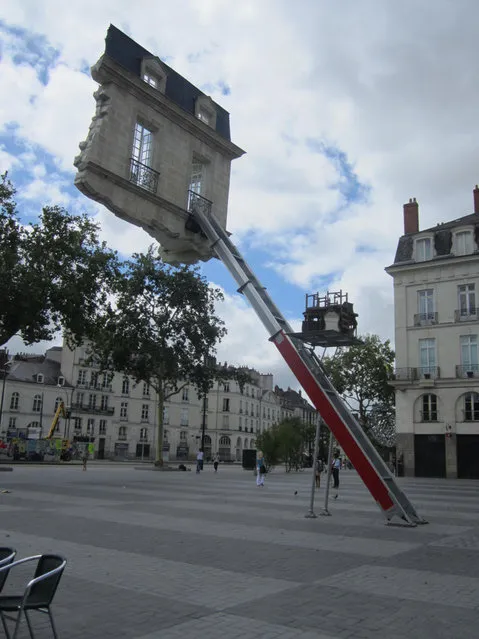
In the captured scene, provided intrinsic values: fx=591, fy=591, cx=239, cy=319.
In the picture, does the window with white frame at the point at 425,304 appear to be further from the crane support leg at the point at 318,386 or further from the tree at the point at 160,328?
the crane support leg at the point at 318,386

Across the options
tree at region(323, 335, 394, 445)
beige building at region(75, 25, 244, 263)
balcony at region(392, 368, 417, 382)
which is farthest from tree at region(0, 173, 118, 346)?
tree at region(323, 335, 394, 445)

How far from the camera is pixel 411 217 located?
43344 millimetres

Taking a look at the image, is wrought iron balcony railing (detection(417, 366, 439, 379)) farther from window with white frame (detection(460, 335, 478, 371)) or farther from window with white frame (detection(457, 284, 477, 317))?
window with white frame (detection(457, 284, 477, 317))

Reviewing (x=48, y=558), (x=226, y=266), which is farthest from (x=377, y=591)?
(x=226, y=266)

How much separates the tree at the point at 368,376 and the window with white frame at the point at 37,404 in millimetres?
35132

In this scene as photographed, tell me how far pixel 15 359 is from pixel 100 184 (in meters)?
62.5

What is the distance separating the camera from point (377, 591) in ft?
23.5

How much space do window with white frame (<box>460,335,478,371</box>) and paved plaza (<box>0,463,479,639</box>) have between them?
23.9 metres

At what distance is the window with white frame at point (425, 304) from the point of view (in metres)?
40.2

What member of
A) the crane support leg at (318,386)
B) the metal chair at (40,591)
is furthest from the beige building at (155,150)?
the metal chair at (40,591)

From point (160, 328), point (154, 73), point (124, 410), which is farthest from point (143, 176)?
point (124, 410)

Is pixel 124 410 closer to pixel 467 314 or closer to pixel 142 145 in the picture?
pixel 467 314

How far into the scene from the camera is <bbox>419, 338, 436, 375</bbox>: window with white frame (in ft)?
129

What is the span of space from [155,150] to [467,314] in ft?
90.2
